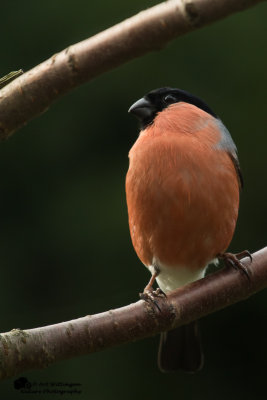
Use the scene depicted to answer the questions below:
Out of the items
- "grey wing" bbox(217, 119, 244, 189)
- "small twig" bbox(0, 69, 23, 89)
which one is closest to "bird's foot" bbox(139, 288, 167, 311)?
"grey wing" bbox(217, 119, 244, 189)

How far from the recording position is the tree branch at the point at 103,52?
1.74 m

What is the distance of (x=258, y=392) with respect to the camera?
17.4 ft

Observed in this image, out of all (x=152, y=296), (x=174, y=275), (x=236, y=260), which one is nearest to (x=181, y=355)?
(x=174, y=275)

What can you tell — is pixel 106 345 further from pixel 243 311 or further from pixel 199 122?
pixel 243 311

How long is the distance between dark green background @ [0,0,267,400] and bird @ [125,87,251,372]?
1908 mm

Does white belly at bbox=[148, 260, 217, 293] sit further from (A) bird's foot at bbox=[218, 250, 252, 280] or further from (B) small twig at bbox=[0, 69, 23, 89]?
(B) small twig at bbox=[0, 69, 23, 89]

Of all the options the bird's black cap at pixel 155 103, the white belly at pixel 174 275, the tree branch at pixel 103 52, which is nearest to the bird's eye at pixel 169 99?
the bird's black cap at pixel 155 103

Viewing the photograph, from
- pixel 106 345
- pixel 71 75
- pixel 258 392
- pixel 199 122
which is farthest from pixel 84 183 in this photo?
pixel 71 75

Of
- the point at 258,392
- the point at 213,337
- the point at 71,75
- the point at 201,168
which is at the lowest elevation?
the point at 258,392

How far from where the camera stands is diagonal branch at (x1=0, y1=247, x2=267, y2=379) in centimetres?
232

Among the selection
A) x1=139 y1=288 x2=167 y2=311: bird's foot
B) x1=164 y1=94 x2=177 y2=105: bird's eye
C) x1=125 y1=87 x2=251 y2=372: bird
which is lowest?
x1=139 y1=288 x2=167 y2=311: bird's foot

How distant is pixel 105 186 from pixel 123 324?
3.58 metres

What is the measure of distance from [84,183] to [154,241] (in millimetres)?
2869

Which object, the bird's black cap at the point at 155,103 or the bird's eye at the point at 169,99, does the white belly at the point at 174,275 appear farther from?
the bird's eye at the point at 169,99
